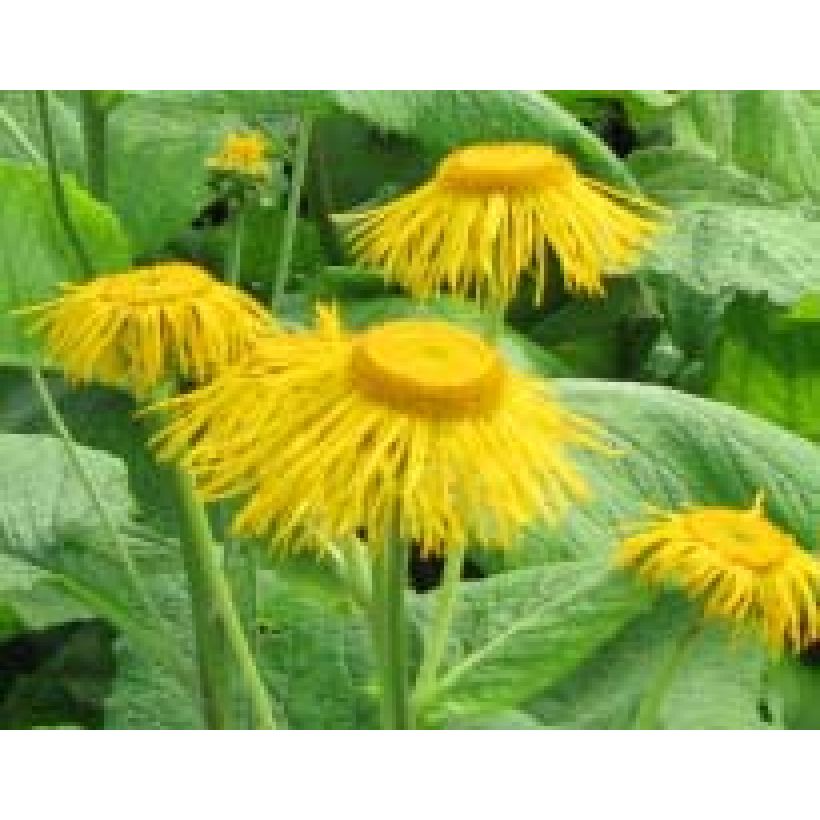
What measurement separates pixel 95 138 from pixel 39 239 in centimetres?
11

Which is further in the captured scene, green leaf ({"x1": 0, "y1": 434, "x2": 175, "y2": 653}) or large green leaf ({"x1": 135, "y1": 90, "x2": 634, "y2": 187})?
large green leaf ({"x1": 135, "y1": 90, "x2": 634, "y2": 187})

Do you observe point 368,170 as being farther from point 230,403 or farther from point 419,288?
point 230,403

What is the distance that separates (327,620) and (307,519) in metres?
0.28

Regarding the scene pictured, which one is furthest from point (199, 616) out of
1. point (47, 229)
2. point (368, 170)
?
point (368, 170)

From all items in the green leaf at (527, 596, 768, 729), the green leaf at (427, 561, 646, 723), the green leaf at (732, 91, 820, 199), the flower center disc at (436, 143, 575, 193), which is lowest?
the green leaf at (527, 596, 768, 729)

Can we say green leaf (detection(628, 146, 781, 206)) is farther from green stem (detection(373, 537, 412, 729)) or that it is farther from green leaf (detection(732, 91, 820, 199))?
green stem (detection(373, 537, 412, 729))

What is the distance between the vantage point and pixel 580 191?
739mm

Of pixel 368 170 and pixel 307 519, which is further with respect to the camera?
pixel 368 170

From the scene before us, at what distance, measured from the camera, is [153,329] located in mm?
652

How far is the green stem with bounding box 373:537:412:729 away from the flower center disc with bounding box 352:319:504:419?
4 cm

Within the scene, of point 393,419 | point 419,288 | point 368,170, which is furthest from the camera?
point 368,170

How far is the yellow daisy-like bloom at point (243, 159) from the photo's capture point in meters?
1.05

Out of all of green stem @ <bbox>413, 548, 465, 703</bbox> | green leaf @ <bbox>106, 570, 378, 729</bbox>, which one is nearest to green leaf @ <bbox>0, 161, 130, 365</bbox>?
green leaf @ <bbox>106, 570, 378, 729</bbox>

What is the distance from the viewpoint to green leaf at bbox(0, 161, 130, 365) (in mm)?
850
